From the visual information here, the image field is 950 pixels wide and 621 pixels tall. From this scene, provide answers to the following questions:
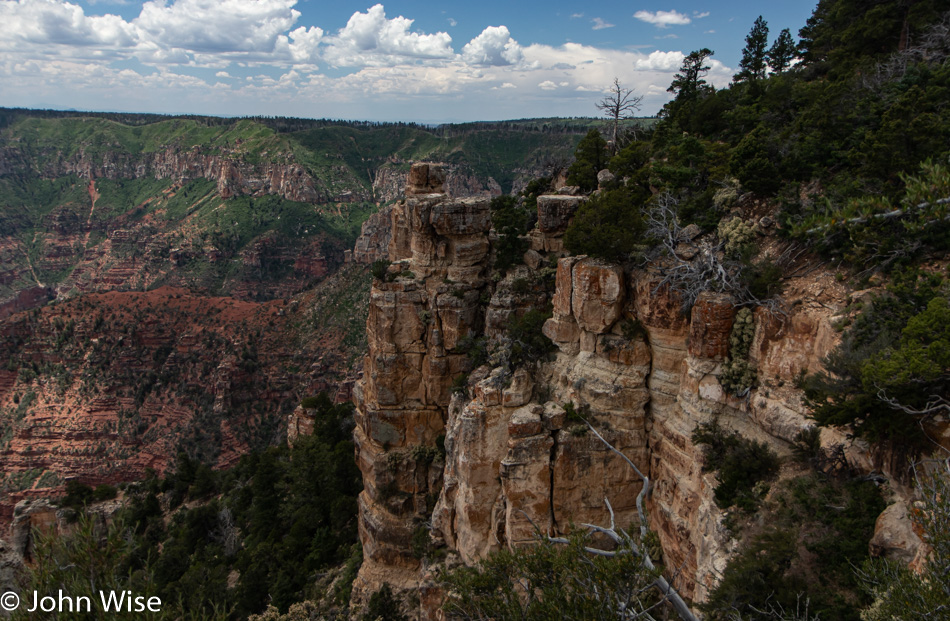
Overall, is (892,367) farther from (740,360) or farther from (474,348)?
(474,348)

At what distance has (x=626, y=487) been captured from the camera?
67.8 ft

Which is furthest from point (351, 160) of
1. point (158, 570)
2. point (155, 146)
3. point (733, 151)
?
point (733, 151)

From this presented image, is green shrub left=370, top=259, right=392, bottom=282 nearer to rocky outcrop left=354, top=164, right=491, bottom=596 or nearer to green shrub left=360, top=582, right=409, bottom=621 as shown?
rocky outcrop left=354, top=164, right=491, bottom=596

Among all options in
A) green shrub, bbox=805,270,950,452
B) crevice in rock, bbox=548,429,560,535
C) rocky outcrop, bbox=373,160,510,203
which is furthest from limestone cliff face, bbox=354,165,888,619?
rocky outcrop, bbox=373,160,510,203

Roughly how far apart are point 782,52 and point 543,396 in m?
34.0

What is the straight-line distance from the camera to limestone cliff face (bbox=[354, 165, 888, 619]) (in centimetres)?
1592

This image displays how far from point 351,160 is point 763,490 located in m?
191

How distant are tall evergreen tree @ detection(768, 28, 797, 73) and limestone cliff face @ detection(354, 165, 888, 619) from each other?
2552 cm

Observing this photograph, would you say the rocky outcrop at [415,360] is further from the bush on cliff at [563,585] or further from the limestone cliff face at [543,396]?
the bush on cliff at [563,585]

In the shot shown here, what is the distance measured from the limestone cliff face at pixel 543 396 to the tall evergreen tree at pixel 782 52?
1005 inches

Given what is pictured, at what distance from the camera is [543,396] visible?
22328 mm

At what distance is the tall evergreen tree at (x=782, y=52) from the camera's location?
1532 inches

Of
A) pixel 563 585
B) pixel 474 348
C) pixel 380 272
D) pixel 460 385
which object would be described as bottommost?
pixel 460 385

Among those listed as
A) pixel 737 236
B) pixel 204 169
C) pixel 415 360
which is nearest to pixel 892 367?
pixel 737 236
